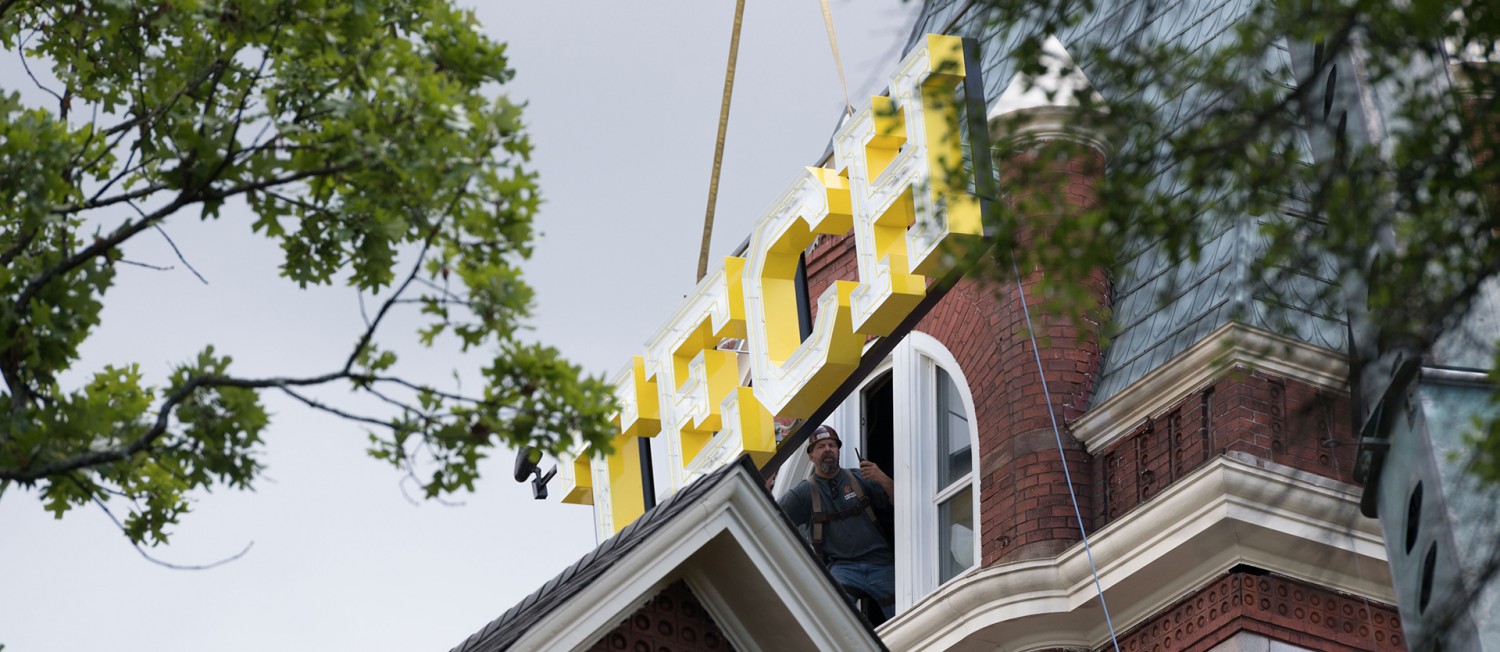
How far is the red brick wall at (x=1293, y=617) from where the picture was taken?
1421 cm

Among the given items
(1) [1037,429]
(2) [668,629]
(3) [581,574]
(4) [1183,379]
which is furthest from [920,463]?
(2) [668,629]

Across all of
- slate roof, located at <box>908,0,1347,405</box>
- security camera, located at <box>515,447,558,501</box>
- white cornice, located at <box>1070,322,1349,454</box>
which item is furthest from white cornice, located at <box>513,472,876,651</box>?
security camera, located at <box>515,447,558,501</box>

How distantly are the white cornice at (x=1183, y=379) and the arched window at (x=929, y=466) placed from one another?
4.58ft

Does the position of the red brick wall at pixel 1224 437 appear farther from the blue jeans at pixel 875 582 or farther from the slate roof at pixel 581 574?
the slate roof at pixel 581 574

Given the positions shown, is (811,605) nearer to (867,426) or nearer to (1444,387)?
(1444,387)

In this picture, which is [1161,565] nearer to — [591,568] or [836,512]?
[836,512]

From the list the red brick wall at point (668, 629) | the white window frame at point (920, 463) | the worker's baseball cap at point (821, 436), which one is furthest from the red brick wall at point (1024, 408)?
the red brick wall at point (668, 629)

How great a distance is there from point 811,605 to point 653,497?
8050 mm

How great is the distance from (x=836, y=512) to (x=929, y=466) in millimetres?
867

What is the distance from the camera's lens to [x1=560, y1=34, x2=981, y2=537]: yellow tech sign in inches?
640

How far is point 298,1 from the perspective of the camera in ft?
28.1

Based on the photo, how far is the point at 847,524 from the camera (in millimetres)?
18234

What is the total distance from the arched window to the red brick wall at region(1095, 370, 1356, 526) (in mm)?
1650

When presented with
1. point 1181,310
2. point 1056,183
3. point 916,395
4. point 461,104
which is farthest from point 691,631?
point 916,395
